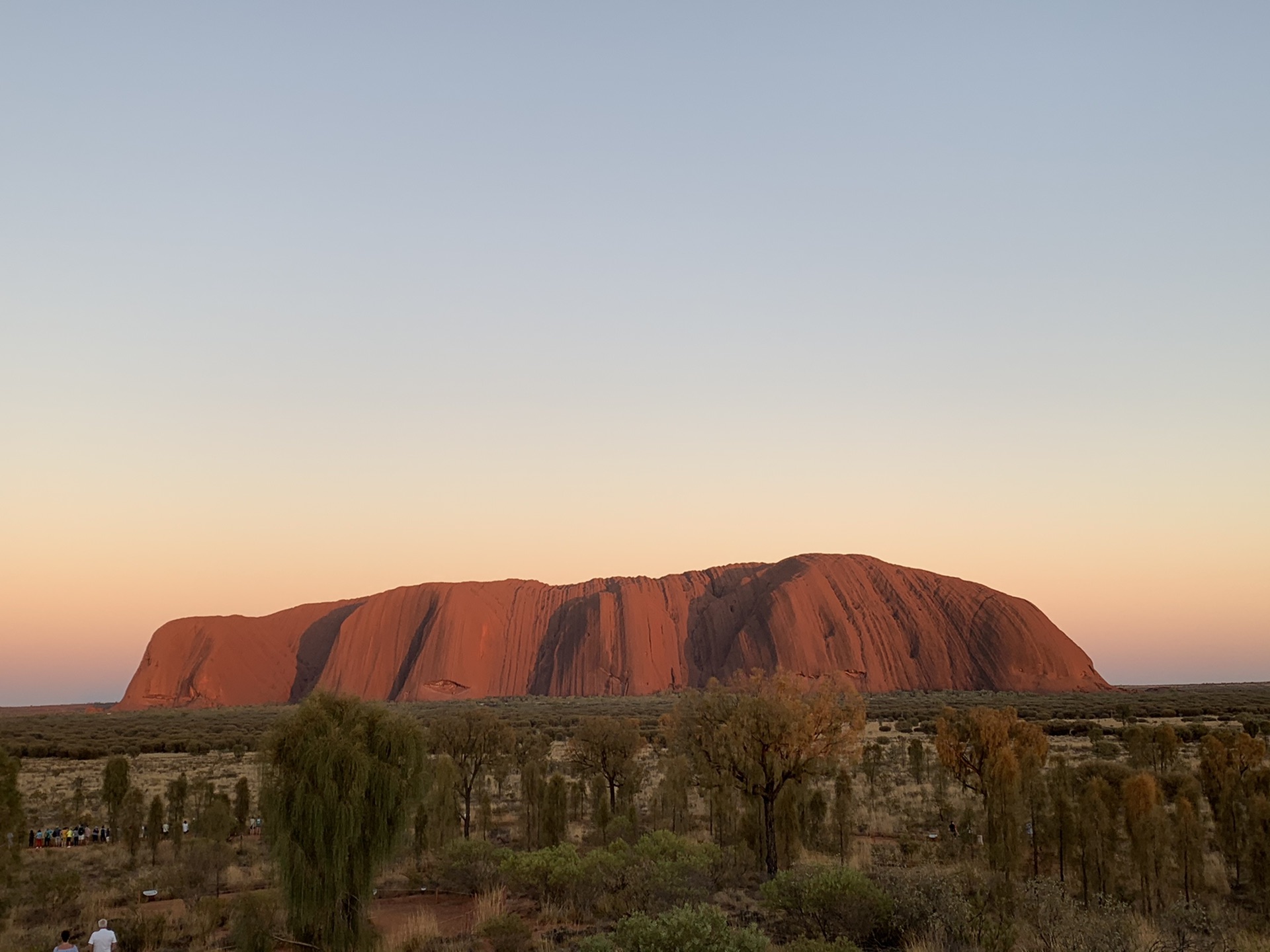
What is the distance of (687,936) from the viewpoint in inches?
343

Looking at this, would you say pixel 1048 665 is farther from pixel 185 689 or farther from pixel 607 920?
pixel 185 689

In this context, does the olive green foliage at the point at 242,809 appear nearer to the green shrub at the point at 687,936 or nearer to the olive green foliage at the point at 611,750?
the olive green foliage at the point at 611,750

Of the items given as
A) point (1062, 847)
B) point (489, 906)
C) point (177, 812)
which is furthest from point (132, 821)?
point (1062, 847)

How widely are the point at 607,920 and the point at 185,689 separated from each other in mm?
117467

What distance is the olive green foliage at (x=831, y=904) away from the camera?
11539 millimetres

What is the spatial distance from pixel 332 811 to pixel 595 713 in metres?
58.4

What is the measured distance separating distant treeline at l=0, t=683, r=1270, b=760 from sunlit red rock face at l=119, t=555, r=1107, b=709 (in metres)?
10.1

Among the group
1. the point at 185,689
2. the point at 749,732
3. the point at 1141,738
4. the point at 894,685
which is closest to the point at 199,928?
the point at 749,732

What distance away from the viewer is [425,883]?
17.5 metres

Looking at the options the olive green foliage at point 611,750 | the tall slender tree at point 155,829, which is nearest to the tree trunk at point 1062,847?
the olive green foliage at point 611,750

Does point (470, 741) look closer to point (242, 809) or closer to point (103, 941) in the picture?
point (242, 809)

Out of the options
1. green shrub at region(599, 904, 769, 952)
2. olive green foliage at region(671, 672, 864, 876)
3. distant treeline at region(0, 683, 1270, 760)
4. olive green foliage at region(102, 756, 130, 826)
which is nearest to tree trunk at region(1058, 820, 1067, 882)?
olive green foliage at region(671, 672, 864, 876)

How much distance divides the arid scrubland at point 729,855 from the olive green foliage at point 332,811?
10 centimetres

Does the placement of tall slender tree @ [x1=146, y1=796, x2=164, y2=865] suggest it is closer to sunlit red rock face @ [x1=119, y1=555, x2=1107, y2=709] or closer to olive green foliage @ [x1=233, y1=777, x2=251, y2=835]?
olive green foliage @ [x1=233, y1=777, x2=251, y2=835]
